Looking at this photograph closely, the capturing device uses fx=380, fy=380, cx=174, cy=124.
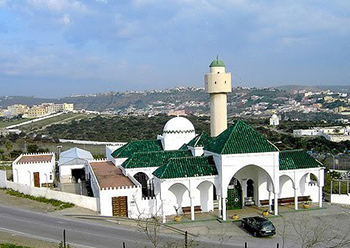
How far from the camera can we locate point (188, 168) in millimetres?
22609

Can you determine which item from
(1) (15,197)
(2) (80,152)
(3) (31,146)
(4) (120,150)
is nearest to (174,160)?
(4) (120,150)

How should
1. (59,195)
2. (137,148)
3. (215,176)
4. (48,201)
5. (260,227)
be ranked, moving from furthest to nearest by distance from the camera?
1. (137,148)
2. (48,201)
3. (59,195)
4. (215,176)
5. (260,227)

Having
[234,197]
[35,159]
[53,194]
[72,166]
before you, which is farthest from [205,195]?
[35,159]

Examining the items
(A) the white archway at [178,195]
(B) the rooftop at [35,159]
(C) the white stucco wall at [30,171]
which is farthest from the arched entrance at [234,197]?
(B) the rooftop at [35,159]

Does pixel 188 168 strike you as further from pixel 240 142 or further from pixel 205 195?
pixel 240 142

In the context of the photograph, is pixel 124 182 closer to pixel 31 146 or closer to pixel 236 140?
pixel 236 140

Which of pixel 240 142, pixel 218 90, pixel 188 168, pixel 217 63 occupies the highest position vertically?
pixel 217 63

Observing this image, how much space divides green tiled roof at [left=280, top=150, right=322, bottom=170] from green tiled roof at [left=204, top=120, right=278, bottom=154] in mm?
2385

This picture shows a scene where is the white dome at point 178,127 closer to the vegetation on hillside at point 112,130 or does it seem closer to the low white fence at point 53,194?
the low white fence at point 53,194

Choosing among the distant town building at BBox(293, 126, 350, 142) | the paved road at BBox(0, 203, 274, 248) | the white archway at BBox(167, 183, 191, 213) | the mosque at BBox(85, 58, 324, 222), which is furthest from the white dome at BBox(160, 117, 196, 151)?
the distant town building at BBox(293, 126, 350, 142)

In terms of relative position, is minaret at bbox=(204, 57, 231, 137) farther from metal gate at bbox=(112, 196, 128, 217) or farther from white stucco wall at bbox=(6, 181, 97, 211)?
white stucco wall at bbox=(6, 181, 97, 211)

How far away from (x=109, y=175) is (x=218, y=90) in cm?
1016

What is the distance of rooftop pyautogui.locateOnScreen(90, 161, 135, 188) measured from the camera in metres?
24.1

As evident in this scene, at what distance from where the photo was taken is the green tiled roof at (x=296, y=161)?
24406mm
